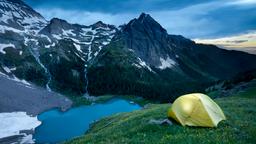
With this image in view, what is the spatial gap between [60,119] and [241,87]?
230 ft

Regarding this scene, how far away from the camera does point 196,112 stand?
33969 mm

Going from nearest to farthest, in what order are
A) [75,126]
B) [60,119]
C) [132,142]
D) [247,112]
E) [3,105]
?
[132,142] < [247,112] < [75,126] < [60,119] < [3,105]

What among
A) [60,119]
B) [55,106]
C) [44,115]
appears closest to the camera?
[60,119]

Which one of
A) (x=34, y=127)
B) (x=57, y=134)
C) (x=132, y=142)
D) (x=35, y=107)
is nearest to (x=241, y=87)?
(x=57, y=134)

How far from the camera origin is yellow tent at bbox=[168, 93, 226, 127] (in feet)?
109

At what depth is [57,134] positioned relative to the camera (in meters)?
102

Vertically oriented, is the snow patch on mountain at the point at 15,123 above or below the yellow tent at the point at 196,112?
below

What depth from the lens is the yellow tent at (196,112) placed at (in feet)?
109

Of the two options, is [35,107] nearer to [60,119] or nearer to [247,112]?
[60,119]

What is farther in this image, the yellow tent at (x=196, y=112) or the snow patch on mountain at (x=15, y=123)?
the snow patch on mountain at (x=15, y=123)

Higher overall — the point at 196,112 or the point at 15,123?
the point at 196,112

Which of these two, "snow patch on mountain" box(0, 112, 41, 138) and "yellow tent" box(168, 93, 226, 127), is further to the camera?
"snow patch on mountain" box(0, 112, 41, 138)

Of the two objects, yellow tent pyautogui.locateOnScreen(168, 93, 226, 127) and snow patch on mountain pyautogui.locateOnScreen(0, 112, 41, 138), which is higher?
yellow tent pyautogui.locateOnScreen(168, 93, 226, 127)

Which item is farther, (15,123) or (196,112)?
(15,123)
